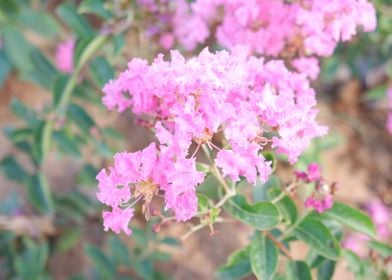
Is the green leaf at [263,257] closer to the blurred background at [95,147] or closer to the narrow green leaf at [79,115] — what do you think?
the blurred background at [95,147]

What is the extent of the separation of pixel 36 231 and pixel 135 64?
135 cm

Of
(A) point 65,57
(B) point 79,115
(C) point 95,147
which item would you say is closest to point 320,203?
(B) point 79,115

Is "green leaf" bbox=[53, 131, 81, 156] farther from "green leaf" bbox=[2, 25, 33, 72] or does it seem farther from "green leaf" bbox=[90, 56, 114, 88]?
"green leaf" bbox=[2, 25, 33, 72]

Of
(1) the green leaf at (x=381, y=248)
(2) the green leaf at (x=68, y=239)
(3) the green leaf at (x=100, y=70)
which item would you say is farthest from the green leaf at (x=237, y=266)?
(2) the green leaf at (x=68, y=239)

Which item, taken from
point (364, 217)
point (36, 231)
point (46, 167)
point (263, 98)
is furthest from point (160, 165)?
point (46, 167)

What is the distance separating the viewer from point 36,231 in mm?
2398

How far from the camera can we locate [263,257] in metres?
1.33

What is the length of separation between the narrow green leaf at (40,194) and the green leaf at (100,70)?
0.51 meters

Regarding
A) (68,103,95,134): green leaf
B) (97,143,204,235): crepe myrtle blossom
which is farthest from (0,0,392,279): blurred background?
(97,143,204,235): crepe myrtle blossom

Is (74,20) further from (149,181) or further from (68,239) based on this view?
(149,181)

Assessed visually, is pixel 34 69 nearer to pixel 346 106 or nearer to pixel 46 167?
pixel 46 167

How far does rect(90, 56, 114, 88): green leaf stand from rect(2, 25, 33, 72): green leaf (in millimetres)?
748

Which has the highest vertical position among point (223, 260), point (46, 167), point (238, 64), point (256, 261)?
point (46, 167)

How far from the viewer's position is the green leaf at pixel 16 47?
2.50 metres
